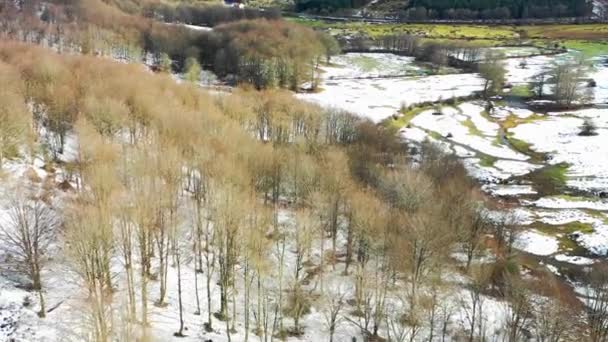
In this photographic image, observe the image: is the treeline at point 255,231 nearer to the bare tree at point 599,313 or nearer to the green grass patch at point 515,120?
the bare tree at point 599,313

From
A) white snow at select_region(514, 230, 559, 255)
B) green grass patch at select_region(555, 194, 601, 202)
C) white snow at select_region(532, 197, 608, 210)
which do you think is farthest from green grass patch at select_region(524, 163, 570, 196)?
white snow at select_region(514, 230, 559, 255)

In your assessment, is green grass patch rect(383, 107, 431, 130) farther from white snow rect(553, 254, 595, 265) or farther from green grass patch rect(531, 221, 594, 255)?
white snow rect(553, 254, 595, 265)

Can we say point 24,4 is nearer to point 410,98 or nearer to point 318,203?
point 410,98

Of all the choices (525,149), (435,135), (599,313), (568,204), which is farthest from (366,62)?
(599,313)

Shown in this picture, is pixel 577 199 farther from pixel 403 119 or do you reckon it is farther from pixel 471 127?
pixel 403 119

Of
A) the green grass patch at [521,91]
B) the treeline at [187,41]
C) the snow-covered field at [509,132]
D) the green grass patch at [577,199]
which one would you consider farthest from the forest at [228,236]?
the green grass patch at [521,91]
